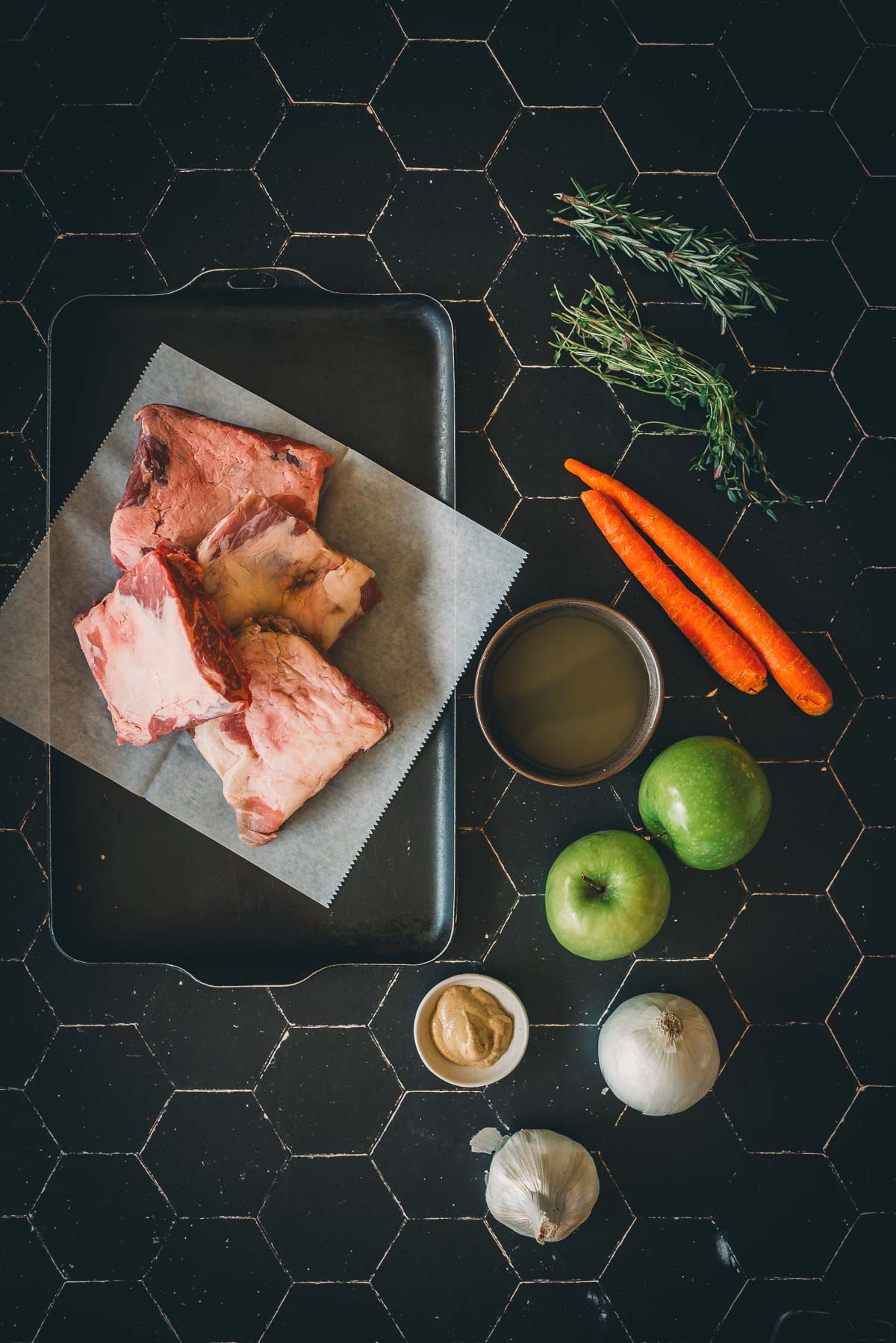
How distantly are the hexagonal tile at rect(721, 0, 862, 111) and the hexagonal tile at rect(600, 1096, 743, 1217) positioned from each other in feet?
5.63

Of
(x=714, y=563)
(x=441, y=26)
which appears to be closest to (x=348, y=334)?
(x=441, y=26)

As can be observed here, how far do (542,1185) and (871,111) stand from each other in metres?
1.87

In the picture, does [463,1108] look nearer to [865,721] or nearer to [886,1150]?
[886,1150]

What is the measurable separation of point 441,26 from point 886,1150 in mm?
2049

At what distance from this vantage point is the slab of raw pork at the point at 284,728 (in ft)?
4.05

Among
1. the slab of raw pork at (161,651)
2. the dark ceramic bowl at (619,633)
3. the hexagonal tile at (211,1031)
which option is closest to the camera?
the slab of raw pork at (161,651)

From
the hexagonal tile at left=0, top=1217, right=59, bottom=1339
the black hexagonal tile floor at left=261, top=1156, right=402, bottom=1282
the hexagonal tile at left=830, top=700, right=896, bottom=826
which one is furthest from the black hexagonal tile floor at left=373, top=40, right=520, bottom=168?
the hexagonal tile at left=0, top=1217, right=59, bottom=1339

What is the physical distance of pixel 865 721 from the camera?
1.41 m

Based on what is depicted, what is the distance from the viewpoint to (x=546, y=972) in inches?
54.3

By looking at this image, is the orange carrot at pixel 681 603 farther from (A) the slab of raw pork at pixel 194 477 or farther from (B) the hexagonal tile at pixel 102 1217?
(B) the hexagonal tile at pixel 102 1217

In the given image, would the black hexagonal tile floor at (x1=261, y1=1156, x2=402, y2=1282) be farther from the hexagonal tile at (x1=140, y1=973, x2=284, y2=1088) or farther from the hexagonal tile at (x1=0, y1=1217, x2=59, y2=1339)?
the hexagonal tile at (x1=0, y1=1217, x2=59, y2=1339)

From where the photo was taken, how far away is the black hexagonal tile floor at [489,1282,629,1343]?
4.56 feet

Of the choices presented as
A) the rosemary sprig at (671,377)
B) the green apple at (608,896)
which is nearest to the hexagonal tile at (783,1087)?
the green apple at (608,896)

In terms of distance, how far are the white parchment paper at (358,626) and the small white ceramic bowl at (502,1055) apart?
0.24 meters
